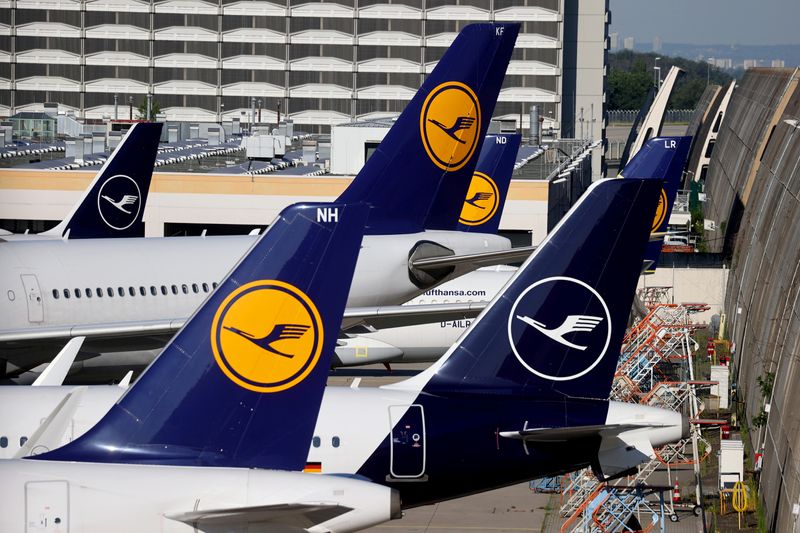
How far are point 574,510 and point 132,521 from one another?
17.2 metres

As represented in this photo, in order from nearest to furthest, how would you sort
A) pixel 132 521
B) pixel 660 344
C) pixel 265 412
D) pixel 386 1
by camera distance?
pixel 132 521, pixel 265 412, pixel 660 344, pixel 386 1

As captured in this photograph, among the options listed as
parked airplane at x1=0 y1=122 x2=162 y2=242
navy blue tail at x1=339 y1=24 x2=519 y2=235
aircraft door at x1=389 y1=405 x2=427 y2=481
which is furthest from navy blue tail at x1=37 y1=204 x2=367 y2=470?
parked airplane at x1=0 y1=122 x2=162 y2=242

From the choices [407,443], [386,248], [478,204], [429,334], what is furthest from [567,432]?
[478,204]

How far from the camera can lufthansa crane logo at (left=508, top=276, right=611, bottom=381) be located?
17625mm

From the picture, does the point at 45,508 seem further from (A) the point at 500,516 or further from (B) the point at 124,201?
(B) the point at 124,201

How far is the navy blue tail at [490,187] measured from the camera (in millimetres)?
45531

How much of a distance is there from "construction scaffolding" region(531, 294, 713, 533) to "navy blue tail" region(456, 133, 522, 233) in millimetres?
6880

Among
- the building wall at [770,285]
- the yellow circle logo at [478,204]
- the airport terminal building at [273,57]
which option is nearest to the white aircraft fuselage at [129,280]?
the building wall at [770,285]

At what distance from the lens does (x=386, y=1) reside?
14838 cm

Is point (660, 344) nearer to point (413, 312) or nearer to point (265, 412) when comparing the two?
point (413, 312)

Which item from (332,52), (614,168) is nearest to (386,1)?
(332,52)

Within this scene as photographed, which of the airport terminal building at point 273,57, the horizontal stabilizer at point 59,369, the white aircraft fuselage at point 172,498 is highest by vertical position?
the airport terminal building at point 273,57

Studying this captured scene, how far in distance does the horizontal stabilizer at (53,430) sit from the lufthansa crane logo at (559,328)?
5.89 meters

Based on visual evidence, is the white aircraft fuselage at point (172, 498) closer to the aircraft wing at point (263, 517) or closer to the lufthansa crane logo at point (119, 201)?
the aircraft wing at point (263, 517)
